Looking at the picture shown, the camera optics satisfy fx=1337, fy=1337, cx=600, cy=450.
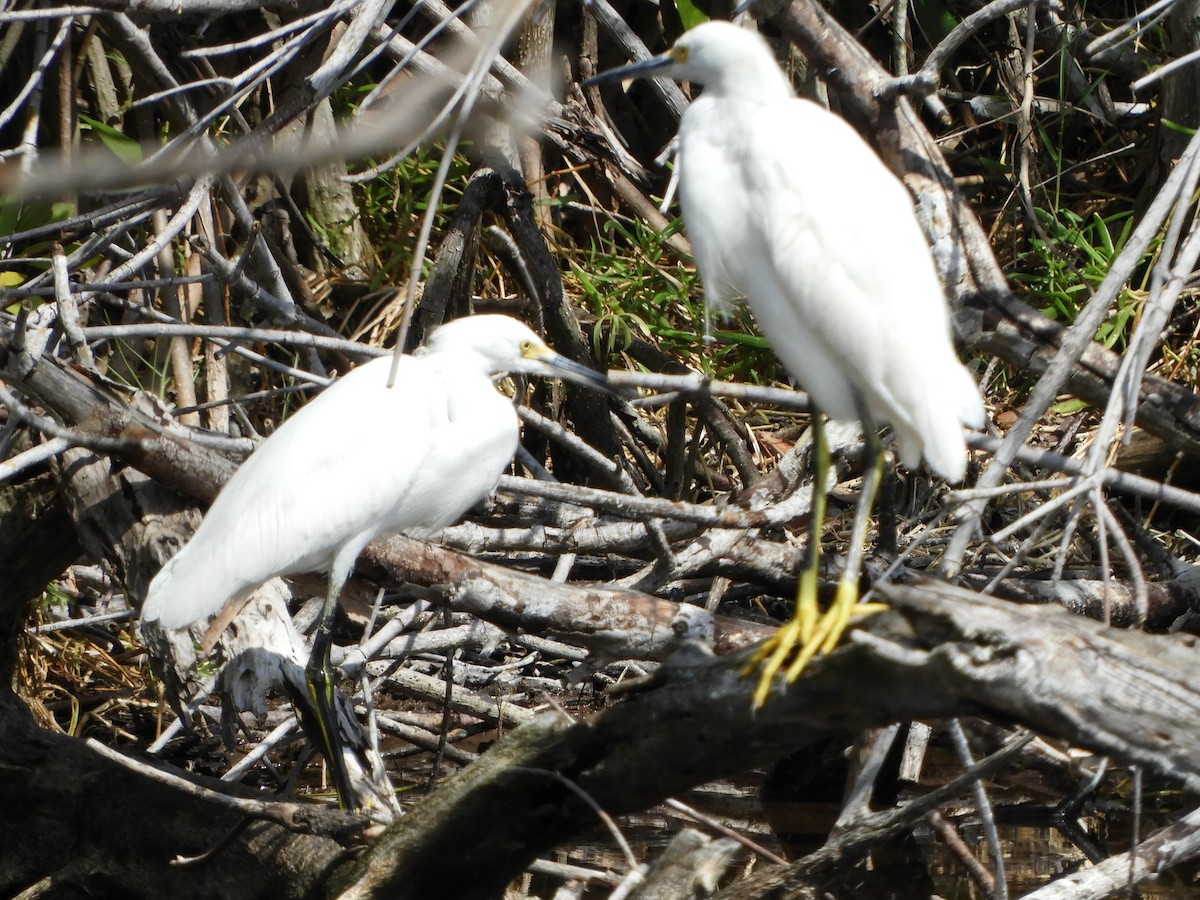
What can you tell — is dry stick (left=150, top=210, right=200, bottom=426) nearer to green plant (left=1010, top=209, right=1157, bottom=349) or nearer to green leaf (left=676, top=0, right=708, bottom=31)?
green leaf (left=676, top=0, right=708, bottom=31)

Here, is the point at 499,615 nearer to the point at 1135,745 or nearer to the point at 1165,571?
the point at 1135,745

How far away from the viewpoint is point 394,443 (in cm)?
335

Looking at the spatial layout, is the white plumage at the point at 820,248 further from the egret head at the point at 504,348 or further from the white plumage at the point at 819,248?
the egret head at the point at 504,348

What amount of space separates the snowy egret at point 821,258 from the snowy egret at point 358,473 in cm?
97

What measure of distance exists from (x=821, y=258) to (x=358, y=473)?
1412 mm

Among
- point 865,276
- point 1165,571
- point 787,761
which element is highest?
point 865,276

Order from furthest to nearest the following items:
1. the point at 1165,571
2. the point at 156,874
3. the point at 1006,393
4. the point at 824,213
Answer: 1. the point at 1006,393
2. the point at 1165,571
3. the point at 156,874
4. the point at 824,213

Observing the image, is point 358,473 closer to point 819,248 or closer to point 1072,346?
A: point 819,248

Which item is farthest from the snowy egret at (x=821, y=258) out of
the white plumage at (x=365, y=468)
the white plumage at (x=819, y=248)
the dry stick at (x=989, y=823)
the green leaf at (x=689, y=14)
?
the green leaf at (x=689, y=14)

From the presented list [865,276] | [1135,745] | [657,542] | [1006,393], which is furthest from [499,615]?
[1006,393]

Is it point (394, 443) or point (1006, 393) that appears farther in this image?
point (1006, 393)

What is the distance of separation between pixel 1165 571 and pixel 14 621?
296cm

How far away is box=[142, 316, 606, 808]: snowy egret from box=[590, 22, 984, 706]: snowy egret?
97 centimetres

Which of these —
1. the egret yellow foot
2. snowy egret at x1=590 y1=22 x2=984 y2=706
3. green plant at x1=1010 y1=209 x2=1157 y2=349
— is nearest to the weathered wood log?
the egret yellow foot
